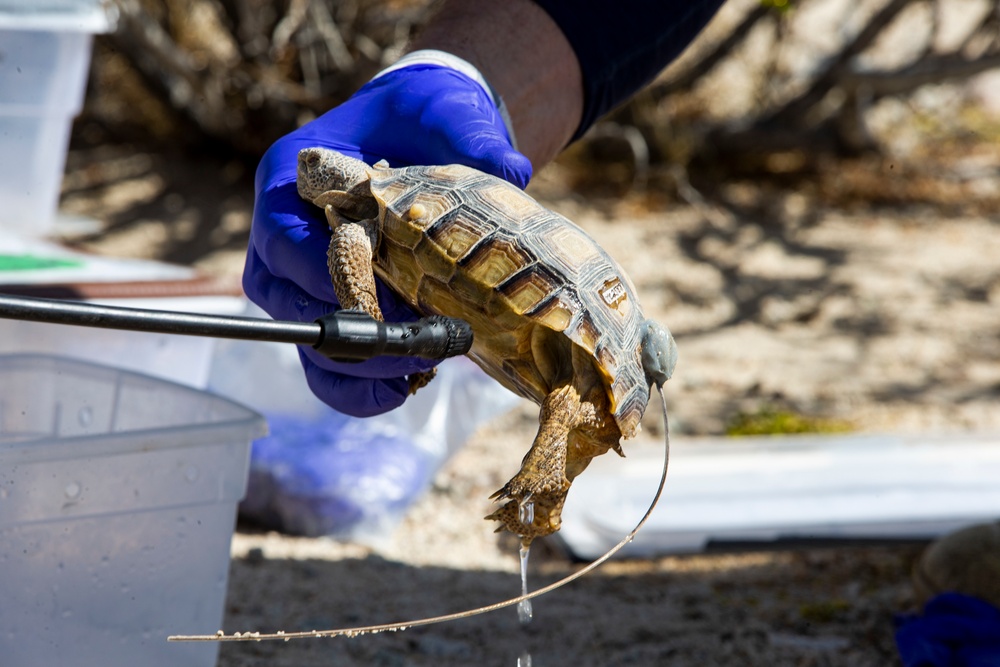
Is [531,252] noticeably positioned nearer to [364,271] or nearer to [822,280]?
[364,271]

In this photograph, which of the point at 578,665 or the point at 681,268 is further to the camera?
the point at 681,268

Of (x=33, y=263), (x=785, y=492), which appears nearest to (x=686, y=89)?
(x=785, y=492)

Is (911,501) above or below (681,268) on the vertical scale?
below

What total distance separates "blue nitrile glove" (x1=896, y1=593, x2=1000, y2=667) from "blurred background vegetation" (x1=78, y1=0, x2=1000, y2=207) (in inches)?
133

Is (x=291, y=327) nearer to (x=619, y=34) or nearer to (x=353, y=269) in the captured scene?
(x=353, y=269)

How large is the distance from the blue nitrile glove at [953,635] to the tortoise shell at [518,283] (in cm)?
106

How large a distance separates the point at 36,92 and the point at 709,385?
8.39 ft

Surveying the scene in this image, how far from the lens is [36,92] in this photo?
11.0 feet

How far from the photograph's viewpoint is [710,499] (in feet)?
10.5

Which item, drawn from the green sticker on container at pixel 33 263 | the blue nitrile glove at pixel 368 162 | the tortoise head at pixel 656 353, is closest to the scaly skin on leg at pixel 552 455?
the tortoise head at pixel 656 353

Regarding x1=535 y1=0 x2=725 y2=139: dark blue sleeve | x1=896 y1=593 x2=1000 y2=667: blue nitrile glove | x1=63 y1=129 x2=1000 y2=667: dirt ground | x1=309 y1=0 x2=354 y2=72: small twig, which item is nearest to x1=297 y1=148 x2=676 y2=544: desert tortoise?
x1=535 y1=0 x2=725 y2=139: dark blue sleeve

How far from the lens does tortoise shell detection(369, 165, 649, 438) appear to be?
61.5 inches

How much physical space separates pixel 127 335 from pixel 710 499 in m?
1.71

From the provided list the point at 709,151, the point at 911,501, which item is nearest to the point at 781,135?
the point at 709,151
